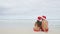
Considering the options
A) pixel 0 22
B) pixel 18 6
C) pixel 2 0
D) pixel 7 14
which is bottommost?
pixel 0 22

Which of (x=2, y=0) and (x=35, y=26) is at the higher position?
(x=2, y=0)

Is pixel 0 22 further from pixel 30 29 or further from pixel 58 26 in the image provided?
pixel 58 26

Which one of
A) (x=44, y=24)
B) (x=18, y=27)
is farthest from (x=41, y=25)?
(x=18, y=27)

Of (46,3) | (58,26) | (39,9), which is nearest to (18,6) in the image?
(39,9)

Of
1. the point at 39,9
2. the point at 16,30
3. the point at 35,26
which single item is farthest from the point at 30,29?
the point at 39,9

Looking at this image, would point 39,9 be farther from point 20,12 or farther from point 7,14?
point 7,14

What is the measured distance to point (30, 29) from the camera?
1.50 m

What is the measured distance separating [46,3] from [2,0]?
72 cm

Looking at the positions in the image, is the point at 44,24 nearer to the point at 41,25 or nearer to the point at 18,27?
the point at 41,25

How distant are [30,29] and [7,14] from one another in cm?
45

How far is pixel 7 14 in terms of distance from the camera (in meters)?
1.53

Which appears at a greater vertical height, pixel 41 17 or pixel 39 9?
pixel 39 9

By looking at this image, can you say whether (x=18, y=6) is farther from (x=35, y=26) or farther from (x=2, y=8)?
(x=35, y=26)

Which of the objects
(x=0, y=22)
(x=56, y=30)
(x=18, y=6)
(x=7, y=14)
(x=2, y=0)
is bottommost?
(x=56, y=30)
